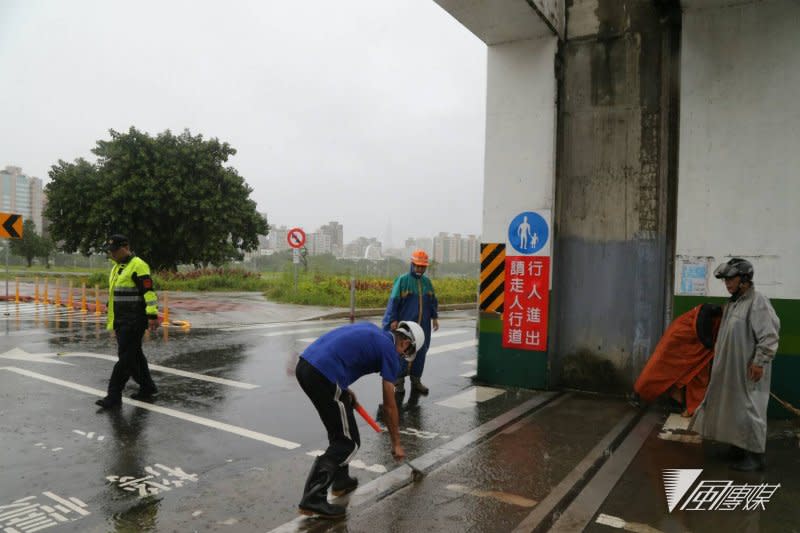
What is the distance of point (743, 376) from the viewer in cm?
491

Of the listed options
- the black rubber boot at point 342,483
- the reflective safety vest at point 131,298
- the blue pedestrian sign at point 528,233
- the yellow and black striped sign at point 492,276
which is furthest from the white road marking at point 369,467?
the blue pedestrian sign at point 528,233

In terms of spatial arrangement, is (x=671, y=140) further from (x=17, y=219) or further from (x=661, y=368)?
(x=17, y=219)

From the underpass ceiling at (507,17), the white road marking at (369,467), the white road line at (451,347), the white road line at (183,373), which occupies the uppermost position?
the underpass ceiling at (507,17)

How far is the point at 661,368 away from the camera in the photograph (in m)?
6.38

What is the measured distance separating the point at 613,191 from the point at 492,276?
6.26 feet

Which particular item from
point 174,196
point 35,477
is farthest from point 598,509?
point 174,196

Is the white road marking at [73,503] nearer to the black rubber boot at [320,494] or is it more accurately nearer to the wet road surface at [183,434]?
the wet road surface at [183,434]

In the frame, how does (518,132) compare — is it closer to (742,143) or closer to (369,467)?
(742,143)

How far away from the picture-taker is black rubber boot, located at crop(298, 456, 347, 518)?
12.4ft

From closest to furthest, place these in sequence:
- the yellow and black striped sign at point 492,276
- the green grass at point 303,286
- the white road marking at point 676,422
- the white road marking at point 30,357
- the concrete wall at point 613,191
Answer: the white road marking at point 676,422
the concrete wall at point 613,191
the yellow and black striped sign at point 492,276
the white road marking at point 30,357
the green grass at point 303,286


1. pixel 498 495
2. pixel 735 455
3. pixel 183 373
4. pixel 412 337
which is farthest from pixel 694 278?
pixel 183 373

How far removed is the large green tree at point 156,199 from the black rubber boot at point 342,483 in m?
25.9

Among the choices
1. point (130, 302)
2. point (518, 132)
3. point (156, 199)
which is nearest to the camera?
point (130, 302)

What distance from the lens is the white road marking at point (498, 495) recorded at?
161 inches
